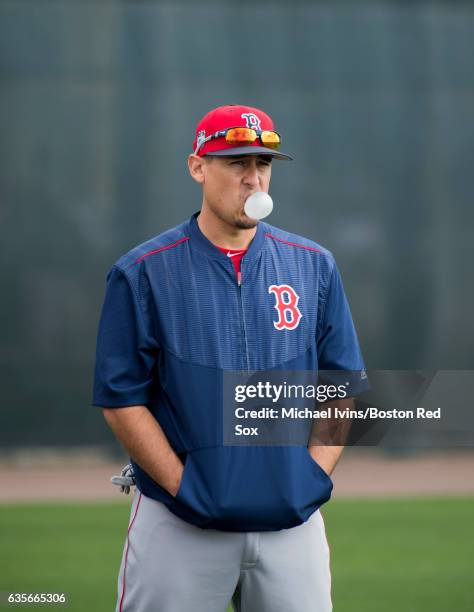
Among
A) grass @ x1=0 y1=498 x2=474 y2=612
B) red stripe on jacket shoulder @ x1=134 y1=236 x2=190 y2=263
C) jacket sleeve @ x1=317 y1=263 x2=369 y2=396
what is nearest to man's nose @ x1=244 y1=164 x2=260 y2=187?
red stripe on jacket shoulder @ x1=134 y1=236 x2=190 y2=263

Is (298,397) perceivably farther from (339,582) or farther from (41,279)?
(41,279)

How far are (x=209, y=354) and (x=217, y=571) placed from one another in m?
0.59

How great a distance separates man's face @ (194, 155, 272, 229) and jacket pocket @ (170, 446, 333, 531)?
650 millimetres

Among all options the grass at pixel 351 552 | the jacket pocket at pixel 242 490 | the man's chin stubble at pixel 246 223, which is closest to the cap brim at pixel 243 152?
the man's chin stubble at pixel 246 223

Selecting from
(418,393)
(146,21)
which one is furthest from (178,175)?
(418,393)

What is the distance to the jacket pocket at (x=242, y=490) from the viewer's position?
Result: 106 inches

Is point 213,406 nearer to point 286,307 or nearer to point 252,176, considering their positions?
point 286,307

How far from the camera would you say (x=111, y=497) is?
31.1 feet

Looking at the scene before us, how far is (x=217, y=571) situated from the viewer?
2.76m

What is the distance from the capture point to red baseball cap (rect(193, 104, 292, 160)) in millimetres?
2846

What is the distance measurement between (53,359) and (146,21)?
12.5ft

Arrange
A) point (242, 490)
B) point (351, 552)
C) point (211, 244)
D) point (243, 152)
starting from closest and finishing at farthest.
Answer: point (242, 490), point (243, 152), point (211, 244), point (351, 552)

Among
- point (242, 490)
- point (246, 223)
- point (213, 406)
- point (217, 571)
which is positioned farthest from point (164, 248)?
point (217, 571)

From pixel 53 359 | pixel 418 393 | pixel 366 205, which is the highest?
pixel 366 205
